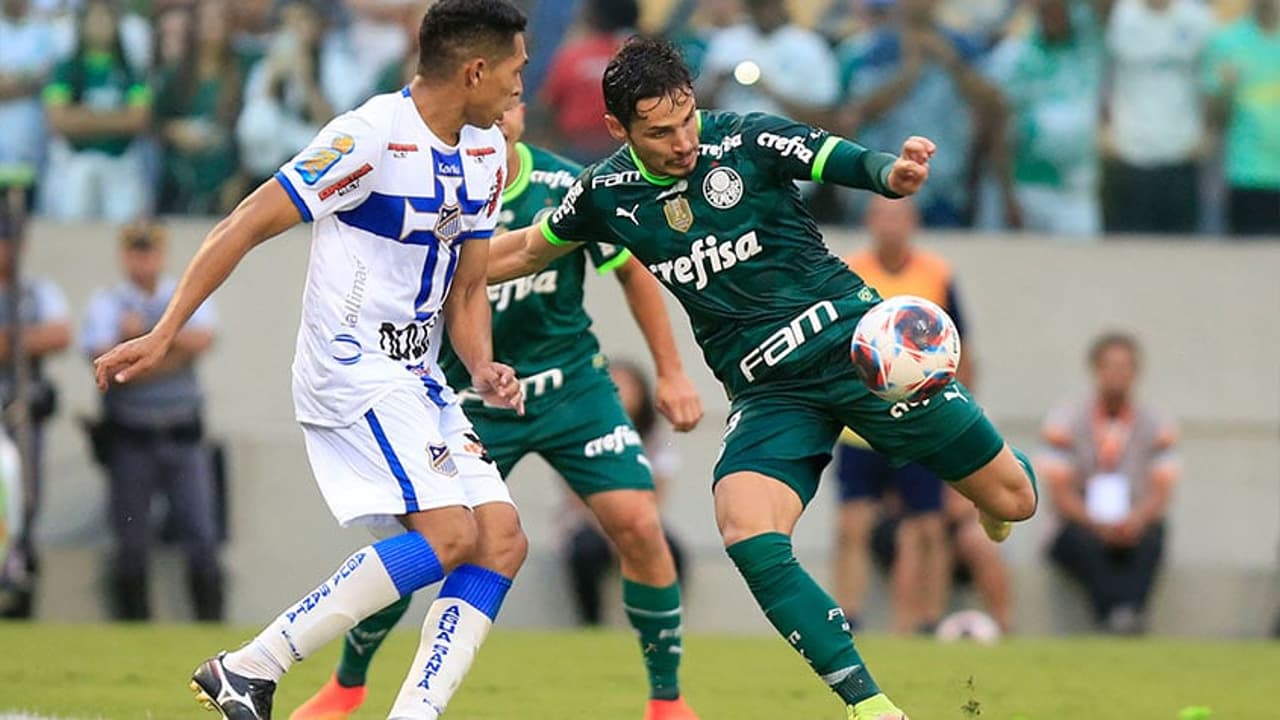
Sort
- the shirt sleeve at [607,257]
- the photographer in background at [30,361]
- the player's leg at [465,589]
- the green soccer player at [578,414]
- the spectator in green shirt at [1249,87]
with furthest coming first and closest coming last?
the spectator in green shirt at [1249,87] → the photographer in background at [30,361] → the shirt sleeve at [607,257] → the green soccer player at [578,414] → the player's leg at [465,589]

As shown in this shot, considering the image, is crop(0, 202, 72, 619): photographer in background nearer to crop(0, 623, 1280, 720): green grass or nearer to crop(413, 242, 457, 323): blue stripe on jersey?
crop(0, 623, 1280, 720): green grass

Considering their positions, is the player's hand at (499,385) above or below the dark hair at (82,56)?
below

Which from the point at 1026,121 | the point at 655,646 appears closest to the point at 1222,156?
the point at 1026,121

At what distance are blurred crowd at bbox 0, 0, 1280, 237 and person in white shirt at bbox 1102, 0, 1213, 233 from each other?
13 mm

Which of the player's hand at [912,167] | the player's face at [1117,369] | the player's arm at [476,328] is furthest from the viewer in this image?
the player's face at [1117,369]

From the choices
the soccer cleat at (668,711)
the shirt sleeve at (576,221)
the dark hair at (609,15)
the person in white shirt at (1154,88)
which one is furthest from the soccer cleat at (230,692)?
the person in white shirt at (1154,88)

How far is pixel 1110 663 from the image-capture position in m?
11.4

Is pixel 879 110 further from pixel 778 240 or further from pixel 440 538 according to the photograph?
pixel 440 538

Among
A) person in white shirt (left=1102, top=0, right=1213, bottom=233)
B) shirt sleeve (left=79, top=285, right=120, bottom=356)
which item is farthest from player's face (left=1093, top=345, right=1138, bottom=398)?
shirt sleeve (left=79, top=285, right=120, bottom=356)

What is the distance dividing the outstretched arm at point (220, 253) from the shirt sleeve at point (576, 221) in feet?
3.69

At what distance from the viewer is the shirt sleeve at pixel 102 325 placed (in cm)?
1343

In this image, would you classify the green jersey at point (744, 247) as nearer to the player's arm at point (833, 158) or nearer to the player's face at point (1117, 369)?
the player's arm at point (833, 158)

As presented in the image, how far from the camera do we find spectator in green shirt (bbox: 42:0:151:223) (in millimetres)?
14320

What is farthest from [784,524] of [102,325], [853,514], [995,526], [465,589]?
[102,325]
